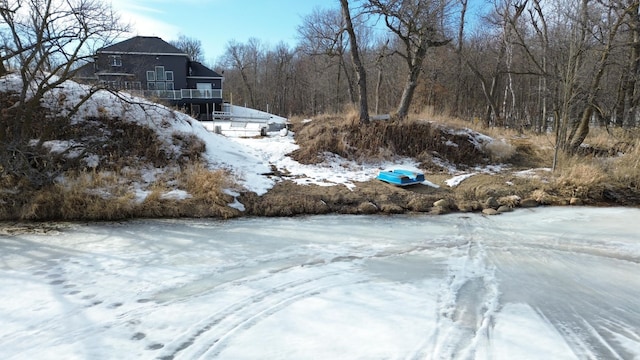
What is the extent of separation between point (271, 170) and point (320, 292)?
7.17 m

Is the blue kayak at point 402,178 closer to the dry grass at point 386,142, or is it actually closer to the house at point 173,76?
the dry grass at point 386,142

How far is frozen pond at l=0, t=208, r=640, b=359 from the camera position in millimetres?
4074

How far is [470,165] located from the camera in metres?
13.8

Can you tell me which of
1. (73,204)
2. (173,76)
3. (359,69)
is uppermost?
(173,76)

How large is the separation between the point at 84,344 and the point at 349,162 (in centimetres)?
999

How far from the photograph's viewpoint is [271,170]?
12070 millimetres

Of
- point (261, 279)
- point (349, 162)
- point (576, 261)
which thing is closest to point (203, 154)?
point (349, 162)

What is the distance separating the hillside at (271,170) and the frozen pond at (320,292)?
3.88 feet

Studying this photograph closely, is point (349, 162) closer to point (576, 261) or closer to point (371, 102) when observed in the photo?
point (576, 261)

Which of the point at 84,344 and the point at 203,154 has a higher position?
the point at 203,154

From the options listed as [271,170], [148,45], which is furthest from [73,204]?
[148,45]

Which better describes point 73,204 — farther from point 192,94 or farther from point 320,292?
point 192,94

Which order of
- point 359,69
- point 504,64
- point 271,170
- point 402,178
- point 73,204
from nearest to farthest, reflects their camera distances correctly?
point 73,204 < point 402,178 < point 271,170 < point 359,69 < point 504,64

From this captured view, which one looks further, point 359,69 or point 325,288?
point 359,69
